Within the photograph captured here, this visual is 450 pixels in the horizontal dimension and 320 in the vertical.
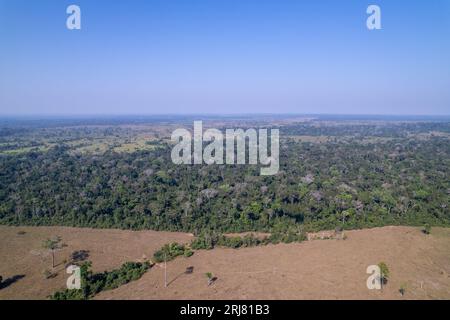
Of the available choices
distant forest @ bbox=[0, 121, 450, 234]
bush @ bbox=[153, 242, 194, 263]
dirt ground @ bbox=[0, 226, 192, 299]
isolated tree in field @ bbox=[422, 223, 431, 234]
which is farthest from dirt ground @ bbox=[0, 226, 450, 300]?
distant forest @ bbox=[0, 121, 450, 234]

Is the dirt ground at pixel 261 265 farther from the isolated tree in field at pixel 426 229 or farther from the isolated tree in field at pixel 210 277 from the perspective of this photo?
the isolated tree in field at pixel 426 229

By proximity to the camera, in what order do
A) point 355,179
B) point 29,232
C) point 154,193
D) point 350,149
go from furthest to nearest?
1. point 350,149
2. point 355,179
3. point 154,193
4. point 29,232

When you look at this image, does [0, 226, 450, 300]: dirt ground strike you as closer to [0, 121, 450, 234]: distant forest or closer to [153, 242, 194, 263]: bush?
[153, 242, 194, 263]: bush

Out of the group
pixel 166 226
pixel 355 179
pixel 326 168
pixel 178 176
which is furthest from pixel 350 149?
pixel 166 226

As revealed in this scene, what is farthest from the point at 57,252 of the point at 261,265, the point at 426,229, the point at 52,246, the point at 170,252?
the point at 426,229

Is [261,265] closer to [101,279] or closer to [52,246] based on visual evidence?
[101,279]

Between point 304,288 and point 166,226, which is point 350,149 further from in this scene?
point 304,288
